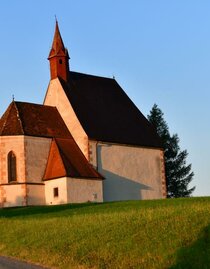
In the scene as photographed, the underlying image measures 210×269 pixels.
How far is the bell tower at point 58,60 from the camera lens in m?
49.6

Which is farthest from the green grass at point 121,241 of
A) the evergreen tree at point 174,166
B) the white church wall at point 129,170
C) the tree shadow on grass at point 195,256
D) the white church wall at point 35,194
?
the evergreen tree at point 174,166

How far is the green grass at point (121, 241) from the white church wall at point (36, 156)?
21222 millimetres

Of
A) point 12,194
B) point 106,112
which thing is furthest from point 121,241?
point 106,112

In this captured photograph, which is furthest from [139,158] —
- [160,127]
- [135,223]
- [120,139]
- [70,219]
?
[135,223]

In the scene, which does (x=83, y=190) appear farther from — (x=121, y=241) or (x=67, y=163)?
(x=121, y=241)

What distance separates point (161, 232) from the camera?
17.4 metres

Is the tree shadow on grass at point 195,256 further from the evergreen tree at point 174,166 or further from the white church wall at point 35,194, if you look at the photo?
the evergreen tree at point 174,166

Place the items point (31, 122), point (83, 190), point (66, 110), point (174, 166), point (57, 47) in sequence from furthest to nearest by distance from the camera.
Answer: point (174, 166), point (57, 47), point (66, 110), point (31, 122), point (83, 190)

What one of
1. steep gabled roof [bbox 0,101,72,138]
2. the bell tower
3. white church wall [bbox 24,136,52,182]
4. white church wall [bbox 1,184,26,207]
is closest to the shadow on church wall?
steep gabled roof [bbox 0,101,72,138]

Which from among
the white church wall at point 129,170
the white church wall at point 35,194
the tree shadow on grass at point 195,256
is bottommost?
the tree shadow on grass at point 195,256

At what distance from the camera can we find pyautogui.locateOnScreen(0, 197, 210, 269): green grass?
15.4 metres

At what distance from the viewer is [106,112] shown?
50.0m

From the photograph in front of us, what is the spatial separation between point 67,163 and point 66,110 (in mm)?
5415

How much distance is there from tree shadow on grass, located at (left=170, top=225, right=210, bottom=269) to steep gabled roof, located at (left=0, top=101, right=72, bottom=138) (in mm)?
30062
